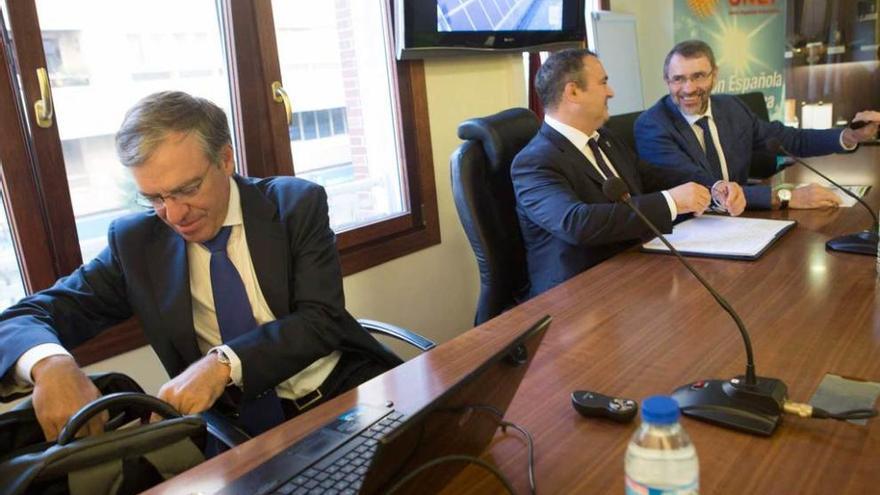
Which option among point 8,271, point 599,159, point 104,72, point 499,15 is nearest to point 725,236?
point 599,159

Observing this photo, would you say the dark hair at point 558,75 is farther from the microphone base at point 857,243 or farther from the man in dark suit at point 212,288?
the man in dark suit at point 212,288

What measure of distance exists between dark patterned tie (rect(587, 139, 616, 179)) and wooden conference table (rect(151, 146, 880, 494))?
1.56 feet

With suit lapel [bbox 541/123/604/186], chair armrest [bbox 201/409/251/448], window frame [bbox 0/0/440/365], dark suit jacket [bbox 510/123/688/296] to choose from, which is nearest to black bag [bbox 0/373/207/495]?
chair armrest [bbox 201/409/251/448]

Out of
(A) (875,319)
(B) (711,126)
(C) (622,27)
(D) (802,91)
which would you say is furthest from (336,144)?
(D) (802,91)

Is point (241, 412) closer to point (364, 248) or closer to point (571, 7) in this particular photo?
point (364, 248)

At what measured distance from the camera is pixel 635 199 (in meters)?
1.90

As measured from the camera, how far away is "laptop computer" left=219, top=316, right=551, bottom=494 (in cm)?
67

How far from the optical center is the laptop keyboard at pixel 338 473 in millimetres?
819

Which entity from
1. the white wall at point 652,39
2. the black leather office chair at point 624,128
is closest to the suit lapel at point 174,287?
the black leather office chair at point 624,128

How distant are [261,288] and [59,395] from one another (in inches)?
18.0

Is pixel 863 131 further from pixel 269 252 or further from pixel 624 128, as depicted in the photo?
pixel 269 252

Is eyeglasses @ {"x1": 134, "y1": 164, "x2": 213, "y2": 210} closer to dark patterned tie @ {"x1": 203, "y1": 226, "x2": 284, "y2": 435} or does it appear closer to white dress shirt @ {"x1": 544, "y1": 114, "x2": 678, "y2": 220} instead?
dark patterned tie @ {"x1": 203, "y1": 226, "x2": 284, "y2": 435}

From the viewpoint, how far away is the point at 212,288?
148 cm

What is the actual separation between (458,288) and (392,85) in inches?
35.6
